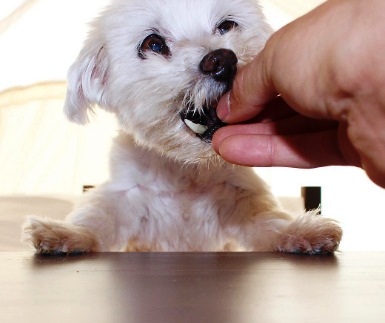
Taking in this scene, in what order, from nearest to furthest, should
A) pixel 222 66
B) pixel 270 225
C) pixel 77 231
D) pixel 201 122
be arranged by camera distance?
1. pixel 222 66
2. pixel 201 122
3. pixel 77 231
4. pixel 270 225

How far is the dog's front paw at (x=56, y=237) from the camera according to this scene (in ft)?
5.43

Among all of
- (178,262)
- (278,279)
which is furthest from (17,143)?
(278,279)

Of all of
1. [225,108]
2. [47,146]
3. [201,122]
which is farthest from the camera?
[47,146]

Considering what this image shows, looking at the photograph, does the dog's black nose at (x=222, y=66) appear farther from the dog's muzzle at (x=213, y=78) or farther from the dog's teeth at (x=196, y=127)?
the dog's teeth at (x=196, y=127)

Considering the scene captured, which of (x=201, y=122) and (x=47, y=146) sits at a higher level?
(x=47, y=146)

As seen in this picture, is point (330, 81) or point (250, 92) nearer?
point (330, 81)

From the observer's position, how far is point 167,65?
65.9 inches

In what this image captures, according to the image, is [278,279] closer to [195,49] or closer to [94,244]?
[195,49]

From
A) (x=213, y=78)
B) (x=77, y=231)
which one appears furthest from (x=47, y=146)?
(x=213, y=78)

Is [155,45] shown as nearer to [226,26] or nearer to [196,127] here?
[226,26]

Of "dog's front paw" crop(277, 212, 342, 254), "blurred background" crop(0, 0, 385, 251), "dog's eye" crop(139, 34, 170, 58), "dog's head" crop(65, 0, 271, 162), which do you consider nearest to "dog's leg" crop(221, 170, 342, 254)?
"dog's front paw" crop(277, 212, 342, 254)

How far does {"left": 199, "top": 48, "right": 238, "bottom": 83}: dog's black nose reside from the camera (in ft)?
4.81

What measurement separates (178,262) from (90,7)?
8.96 feet

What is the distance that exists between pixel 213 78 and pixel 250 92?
1.44 feet
